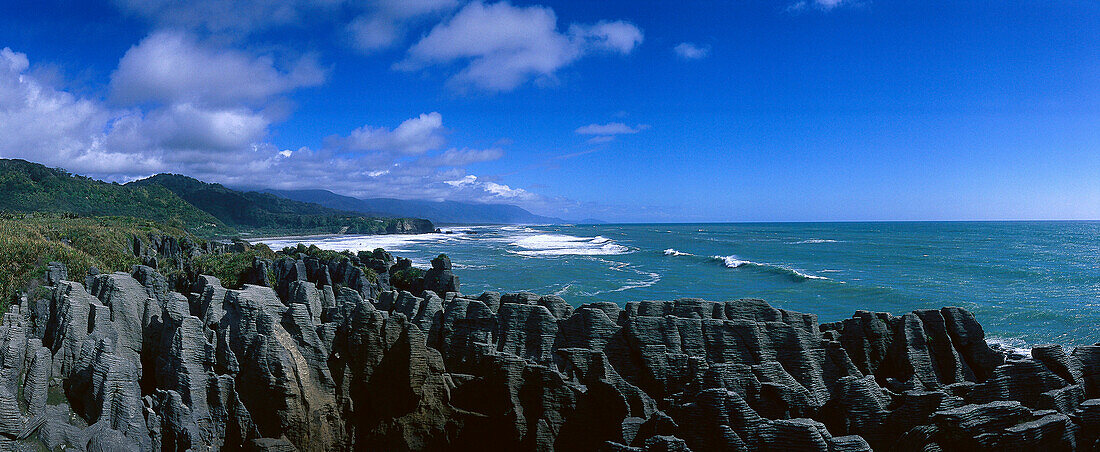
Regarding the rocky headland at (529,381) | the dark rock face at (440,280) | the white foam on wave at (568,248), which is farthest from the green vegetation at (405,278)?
the white foam on wave at (568,248)

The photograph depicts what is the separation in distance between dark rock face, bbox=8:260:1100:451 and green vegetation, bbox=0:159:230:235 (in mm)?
76640

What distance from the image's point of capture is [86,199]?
8494cm

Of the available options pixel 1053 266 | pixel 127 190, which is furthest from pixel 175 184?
pixel 1053 266

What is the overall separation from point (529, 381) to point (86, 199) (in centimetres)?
10608

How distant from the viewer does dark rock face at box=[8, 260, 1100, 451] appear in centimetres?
618

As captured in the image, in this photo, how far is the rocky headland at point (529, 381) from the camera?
618 centimetres

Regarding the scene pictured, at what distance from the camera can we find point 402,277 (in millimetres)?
22938

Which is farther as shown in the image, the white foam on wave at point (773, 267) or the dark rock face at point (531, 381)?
the white foam on wave at point (773, 267)

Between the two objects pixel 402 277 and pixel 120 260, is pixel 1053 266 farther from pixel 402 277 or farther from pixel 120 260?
pixel 120 260

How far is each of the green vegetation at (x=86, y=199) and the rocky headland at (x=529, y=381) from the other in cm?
7678

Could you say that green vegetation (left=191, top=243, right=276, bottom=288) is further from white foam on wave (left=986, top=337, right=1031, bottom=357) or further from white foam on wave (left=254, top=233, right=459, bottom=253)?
white foam on wave (left=254, top=233, right=459, bottom=253)

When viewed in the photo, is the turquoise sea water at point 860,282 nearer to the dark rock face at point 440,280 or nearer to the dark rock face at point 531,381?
the dark rock face at point 440,280

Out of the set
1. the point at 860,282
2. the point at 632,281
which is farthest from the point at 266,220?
the point at 860,282

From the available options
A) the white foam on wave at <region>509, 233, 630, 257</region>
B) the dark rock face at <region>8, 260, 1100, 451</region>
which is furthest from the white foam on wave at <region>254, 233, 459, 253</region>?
the dark rock face at <region>8, 260, 1100, 451</region>
